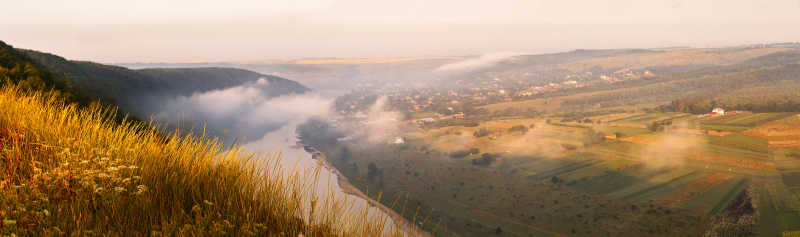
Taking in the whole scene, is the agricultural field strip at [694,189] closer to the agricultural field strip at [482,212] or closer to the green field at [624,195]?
the green field at [624,195]

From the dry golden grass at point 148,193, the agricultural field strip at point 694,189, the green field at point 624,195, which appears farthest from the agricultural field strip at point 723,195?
the dry golden grass at point 148,193

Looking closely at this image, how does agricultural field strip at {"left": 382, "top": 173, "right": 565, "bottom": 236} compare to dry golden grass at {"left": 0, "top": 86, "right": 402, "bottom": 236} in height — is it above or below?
below

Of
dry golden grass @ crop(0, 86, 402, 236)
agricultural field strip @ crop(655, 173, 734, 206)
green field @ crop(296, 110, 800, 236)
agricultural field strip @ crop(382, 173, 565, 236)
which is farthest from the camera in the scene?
agricultural field strip @ crop(655, 173, 734, 206)

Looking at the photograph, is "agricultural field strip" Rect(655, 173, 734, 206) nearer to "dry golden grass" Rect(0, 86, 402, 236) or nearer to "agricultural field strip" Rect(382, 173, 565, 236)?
"agricultural field strip" Rect(382, 173, 565, 236)

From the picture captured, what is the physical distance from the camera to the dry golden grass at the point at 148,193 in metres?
3.70

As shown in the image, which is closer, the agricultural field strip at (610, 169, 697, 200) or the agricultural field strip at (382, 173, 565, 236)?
the agricultural field strip at (382, 173, 565, 236)

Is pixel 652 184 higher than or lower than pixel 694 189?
lower

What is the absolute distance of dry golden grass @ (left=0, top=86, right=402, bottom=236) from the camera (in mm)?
3701

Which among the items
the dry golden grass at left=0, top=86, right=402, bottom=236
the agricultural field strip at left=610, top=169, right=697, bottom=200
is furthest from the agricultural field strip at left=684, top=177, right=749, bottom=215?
the dry golden grass at left=0, top=86, right=402, bottom=236

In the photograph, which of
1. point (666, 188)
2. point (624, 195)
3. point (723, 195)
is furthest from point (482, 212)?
point (723, 195)

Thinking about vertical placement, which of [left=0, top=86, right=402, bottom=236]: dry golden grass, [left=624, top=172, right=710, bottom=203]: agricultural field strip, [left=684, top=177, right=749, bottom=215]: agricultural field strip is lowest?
[left=624, top=172, right=710, bottom=203]: agricultural field strip

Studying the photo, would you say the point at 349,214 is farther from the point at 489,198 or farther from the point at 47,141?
the point at 489,198

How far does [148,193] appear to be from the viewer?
434 cm

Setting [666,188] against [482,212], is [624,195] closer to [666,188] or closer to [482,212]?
[666,188]
